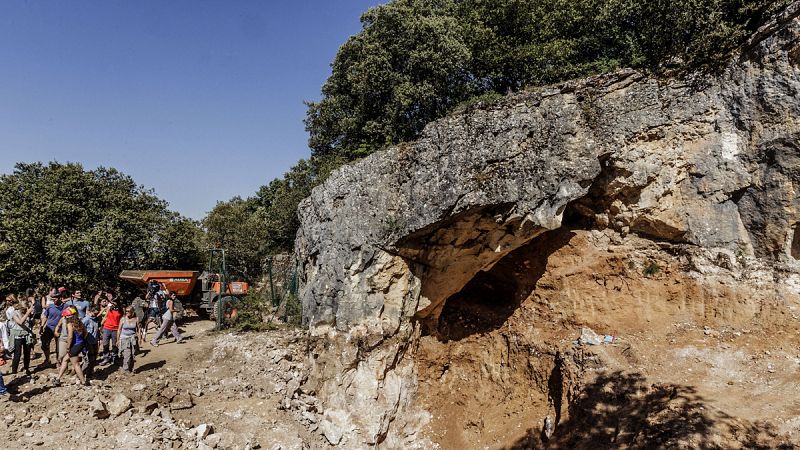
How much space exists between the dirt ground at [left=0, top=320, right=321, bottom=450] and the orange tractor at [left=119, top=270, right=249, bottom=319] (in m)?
2.34

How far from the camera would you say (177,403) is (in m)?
9.24

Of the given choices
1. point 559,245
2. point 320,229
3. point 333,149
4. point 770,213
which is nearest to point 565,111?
point 559,245

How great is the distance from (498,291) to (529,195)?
3.52 m

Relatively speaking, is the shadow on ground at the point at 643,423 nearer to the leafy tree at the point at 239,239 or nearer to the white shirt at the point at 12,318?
the white shirt at the point at 12,318

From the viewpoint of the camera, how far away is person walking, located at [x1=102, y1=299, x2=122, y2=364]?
33.3ft

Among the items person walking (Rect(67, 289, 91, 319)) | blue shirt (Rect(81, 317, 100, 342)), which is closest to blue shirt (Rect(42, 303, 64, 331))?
person walking (Rect(67, 289, 91, 319))

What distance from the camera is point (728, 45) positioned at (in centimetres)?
938

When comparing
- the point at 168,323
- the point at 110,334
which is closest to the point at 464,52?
the point at 168,323

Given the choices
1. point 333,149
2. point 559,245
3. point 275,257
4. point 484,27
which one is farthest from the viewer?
point 275,257

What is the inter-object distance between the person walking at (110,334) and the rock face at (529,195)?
14.6ft

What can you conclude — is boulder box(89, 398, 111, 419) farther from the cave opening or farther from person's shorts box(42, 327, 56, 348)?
the cave opening

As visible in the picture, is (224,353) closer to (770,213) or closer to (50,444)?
(50,444)

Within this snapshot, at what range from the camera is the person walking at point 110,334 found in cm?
1016

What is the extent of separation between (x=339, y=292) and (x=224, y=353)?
375 centimetres
